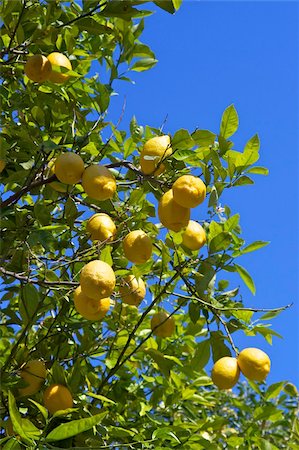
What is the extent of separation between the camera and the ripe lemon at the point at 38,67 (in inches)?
61.4

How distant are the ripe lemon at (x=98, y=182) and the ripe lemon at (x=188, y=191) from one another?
0.16 m

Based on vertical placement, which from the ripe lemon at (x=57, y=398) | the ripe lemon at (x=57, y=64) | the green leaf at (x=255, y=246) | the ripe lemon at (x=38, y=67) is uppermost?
the ripe lemon at (x=57, y=64)

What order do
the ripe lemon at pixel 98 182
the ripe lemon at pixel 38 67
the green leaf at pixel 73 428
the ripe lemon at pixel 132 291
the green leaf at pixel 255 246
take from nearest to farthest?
the green leaf at pixel 73 428
the ripe lemon at pixel 98 182
the ripe lemon at pixel 38 67
the ripe lemon at pixel 132 291
the green leaf at pixel 255 246

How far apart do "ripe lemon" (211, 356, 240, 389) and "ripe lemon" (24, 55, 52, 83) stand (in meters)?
0.81

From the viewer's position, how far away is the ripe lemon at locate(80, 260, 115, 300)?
1332 millimetres

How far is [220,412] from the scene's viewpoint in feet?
12.8

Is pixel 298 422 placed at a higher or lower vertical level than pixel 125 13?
lower

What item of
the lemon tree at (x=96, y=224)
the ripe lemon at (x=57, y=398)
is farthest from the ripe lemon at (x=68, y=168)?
the ripe lemon at (x=57, y=398)

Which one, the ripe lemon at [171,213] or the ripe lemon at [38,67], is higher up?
the ripe lemon at [38,67]

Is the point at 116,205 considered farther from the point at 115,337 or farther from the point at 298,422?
the point at 298,422

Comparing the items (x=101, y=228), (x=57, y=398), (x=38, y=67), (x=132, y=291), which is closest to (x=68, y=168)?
(x=101, y=228)

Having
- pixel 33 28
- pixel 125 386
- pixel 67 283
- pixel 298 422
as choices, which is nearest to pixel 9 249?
pixel 67 283

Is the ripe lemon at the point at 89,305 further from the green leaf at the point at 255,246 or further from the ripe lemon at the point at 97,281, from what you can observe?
the green leaf at the point at 255,246

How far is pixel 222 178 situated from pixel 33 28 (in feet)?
2.08
